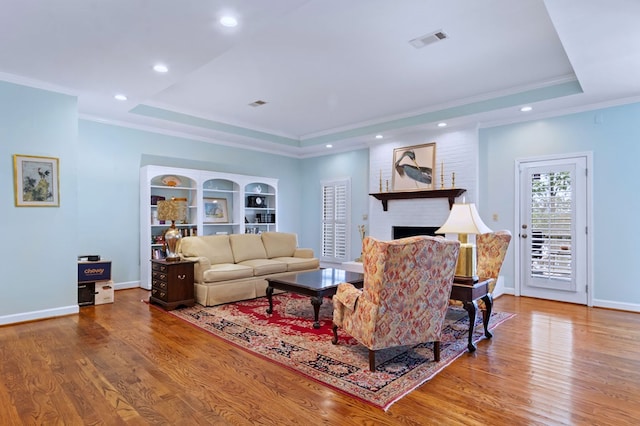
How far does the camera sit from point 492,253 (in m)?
4.12

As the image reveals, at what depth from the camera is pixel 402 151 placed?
6.68 metres

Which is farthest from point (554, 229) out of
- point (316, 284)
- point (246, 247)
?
point (246, 247)

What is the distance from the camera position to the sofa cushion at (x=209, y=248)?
507 cm

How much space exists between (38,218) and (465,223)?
4.79 metres

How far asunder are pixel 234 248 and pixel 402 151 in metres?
3.56

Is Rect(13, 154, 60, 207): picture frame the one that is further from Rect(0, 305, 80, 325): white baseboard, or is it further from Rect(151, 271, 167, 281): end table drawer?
Rect(151, 271, 167, 281): end table drawer

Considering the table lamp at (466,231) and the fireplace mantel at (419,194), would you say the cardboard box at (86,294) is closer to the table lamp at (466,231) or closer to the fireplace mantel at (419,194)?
the table lamp at (466,231)

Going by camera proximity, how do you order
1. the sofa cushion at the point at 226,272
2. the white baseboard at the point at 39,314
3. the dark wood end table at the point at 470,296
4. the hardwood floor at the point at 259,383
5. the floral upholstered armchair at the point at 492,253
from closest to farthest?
the hardwood floor at the point at 259,383
the dark wood end table at the point at 470,296
the white baseboard at the point at 39,314
the floral upholstered armchair at the point at 492,253
the sofa cushion at the point at 226,272

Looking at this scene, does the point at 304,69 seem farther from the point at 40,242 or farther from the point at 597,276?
the point at 597,276

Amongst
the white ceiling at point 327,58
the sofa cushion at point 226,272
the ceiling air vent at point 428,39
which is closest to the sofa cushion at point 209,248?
the sofa cushion at point 226,272

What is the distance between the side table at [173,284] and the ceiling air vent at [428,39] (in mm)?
3802

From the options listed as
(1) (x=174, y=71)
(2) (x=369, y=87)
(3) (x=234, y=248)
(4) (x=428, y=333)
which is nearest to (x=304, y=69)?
(2) (x=369, y=87)

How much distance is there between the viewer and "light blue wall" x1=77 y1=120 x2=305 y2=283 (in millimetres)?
5469

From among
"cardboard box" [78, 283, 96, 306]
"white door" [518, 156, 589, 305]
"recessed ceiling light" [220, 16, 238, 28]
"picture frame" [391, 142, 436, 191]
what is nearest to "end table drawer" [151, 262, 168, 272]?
"cardboard box" [78, 283, 96, 306]
